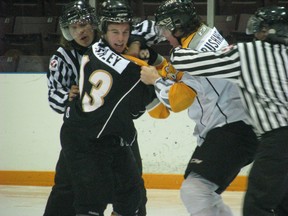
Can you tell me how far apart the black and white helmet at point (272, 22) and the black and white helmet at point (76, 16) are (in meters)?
0.89

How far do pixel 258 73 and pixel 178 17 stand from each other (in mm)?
445

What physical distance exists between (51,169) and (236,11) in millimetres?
1944

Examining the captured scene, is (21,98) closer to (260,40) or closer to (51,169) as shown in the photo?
(51,169)

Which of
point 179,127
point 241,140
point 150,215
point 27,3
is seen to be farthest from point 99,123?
point 27,3

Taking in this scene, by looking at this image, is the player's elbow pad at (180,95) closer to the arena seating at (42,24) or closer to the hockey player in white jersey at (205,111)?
the hockey player in white jersey at (205,111)

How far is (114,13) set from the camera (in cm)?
320

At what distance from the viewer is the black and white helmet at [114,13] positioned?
319 centimetres

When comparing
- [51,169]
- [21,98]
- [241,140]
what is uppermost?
[241,140]

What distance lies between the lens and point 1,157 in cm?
591

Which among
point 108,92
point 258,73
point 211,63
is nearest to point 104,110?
point 108,92

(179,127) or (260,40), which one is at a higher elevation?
(260,40)

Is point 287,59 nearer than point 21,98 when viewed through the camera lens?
Yes

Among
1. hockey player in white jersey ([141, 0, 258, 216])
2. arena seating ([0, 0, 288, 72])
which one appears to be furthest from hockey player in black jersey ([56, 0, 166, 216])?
arena seating ([0, 0, 288, 72])

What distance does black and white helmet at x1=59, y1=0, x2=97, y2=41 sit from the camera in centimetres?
358
